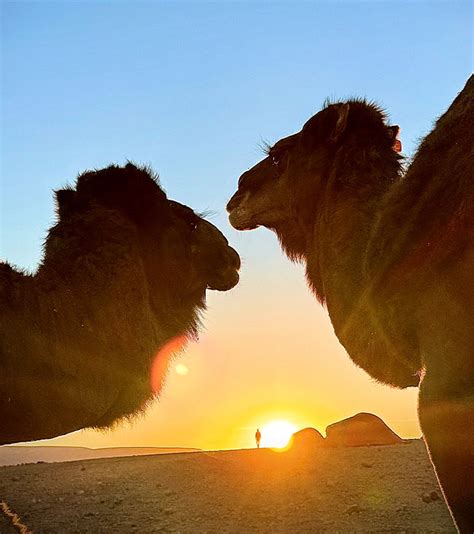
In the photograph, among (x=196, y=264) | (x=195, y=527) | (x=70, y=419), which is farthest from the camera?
(x=195, y=527)

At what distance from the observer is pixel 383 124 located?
5.43 m

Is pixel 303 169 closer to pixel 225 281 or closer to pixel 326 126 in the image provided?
pixel 326 126

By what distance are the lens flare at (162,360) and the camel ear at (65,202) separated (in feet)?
3.99

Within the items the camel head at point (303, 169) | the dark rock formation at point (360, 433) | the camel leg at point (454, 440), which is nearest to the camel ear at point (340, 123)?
the camel head at point (303, 169)

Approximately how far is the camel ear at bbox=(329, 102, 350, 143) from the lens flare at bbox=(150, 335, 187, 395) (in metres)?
2.05

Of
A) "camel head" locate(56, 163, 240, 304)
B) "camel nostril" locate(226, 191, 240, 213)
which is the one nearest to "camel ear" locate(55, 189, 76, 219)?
"camel head" locate(56, 163, 240, 304)

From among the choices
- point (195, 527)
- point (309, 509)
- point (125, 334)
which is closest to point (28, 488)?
point (195, 527)

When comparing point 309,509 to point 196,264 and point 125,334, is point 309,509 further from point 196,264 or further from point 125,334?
point 125,334

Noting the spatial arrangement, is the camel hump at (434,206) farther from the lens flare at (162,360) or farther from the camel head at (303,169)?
the lens flare at (162,360)

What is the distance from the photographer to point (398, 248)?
3.74m

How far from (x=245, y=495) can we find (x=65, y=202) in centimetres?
937

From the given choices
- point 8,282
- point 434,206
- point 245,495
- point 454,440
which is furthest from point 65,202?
point 245,495

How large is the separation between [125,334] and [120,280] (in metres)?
0.35

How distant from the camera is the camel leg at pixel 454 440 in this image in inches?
123
